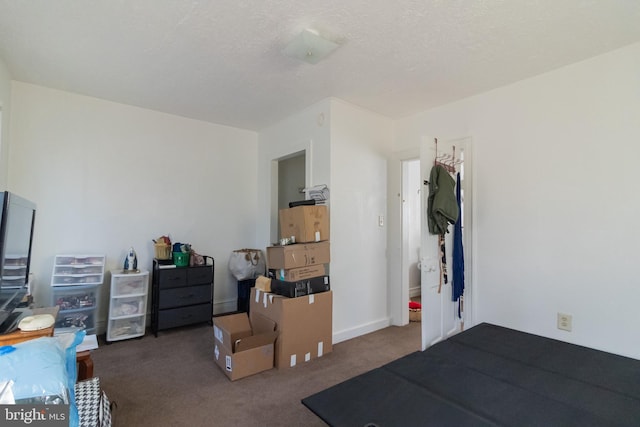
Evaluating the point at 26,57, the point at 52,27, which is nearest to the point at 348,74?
the point at 52,27

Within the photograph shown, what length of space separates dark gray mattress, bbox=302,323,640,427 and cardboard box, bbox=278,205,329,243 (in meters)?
1.40

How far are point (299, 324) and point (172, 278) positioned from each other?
162cm

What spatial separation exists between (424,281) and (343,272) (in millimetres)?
951

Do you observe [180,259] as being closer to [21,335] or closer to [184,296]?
[184,296]

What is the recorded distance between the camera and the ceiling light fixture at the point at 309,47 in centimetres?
212

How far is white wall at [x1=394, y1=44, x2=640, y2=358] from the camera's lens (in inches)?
89.5

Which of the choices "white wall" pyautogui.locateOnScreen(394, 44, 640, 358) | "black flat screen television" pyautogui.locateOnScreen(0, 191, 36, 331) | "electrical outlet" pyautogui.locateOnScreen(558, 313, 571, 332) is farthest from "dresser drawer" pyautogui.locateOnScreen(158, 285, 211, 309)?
"electrical outlet" pyautogui.locateOnScreen(558, 313, 571, 332)

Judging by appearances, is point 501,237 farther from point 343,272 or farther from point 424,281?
point 343,272

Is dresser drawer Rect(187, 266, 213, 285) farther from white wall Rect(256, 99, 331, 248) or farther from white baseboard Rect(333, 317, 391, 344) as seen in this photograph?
white baseboard Rect(333, 317, 391, 344)

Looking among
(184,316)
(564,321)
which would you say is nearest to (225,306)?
(184,316)

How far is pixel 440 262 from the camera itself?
9.35 feet

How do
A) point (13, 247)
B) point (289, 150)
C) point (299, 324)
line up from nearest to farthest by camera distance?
point (13, 247), point (299, 324), point (289, 150)

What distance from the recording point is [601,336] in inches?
92.3

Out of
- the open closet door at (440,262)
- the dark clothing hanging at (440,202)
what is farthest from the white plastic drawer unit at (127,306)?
the dark clothing hanging at (440,202)
